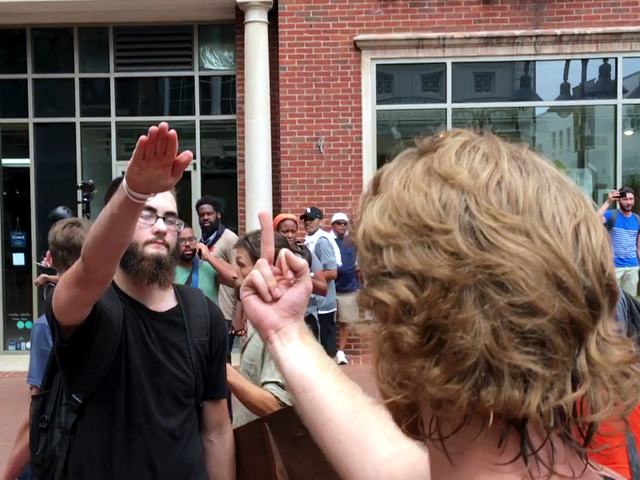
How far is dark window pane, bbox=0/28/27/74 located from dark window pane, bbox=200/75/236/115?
7.70 ft

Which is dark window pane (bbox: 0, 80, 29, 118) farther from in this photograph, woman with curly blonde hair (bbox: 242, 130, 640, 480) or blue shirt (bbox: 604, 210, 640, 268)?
woman with curly blonde hair (bbox: 242, 130, 640, 480)

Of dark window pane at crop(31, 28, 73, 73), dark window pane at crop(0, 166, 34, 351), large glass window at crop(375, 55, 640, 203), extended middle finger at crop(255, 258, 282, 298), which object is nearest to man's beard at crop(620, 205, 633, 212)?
large glass window at crop(375, 55, 640, 203)

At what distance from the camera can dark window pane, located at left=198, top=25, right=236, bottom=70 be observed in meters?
9.28

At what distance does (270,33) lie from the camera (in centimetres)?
902

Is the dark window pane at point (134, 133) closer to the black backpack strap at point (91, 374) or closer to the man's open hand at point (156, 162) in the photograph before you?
the black backpack strap at point (91, 374)

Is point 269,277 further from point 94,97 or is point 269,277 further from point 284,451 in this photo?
point 94,97

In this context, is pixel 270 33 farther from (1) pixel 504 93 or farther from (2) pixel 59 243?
(2) pixel 59 243

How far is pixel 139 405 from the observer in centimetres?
225

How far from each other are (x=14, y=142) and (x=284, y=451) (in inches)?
330

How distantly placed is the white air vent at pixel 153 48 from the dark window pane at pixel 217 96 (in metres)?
0.31

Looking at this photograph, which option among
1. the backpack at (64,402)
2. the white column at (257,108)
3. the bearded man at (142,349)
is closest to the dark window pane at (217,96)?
the white column at (257,108)

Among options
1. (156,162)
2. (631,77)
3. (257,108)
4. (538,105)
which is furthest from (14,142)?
(156,162)

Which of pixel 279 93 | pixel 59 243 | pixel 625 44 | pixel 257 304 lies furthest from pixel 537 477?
pixel 625 44

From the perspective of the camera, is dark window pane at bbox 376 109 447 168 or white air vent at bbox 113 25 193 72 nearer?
dark window pane at bbox 376 109 447 168
